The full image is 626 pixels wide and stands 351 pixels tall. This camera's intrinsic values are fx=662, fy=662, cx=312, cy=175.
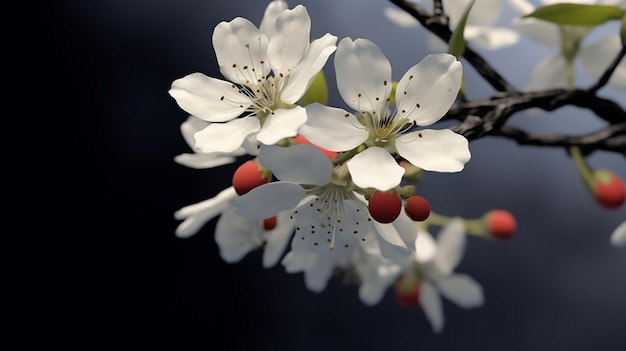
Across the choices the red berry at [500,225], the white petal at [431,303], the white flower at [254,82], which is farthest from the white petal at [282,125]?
the white petal at [431,303]

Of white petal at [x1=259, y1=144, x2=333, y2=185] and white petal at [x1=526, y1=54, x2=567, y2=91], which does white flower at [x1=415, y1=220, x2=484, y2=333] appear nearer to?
white petal at [x1=526, y1=54, x2=567, y2=91]

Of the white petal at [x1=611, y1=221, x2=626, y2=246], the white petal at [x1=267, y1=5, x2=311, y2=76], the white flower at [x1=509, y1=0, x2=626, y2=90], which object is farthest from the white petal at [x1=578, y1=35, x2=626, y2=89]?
the white petal at [x1=267, y1=5, x2=311, y2=76]

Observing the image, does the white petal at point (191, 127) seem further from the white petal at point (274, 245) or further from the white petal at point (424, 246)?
the white petal at point (424, 246)

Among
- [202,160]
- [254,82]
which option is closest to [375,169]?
[254,82]

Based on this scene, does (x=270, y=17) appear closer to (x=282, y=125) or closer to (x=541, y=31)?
(x=282, y=125)

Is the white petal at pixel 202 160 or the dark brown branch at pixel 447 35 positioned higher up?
the dark brown branch at pixel 447 35

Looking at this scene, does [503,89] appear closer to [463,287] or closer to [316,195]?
[316,195]

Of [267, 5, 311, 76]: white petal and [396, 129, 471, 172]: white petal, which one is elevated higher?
[267, 5, 311, 76]: white petal
